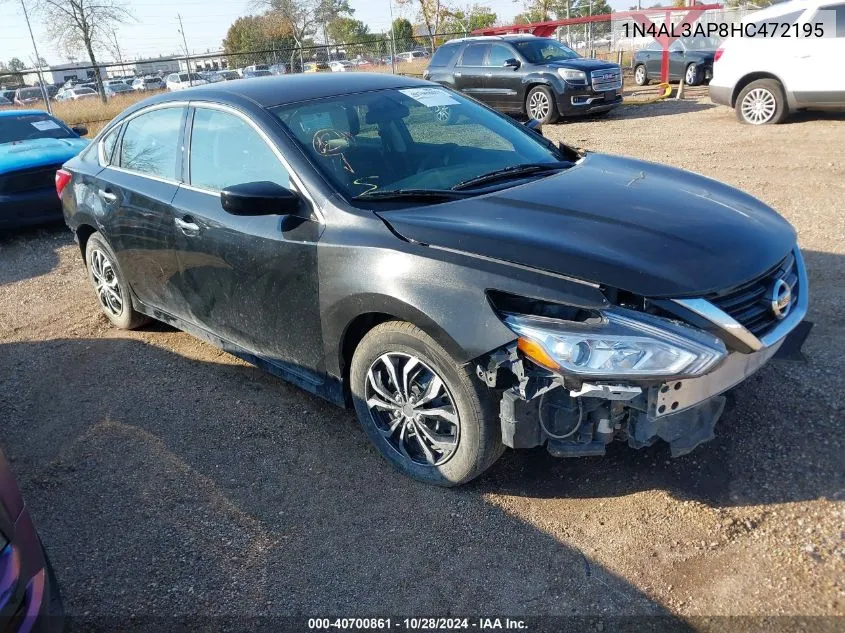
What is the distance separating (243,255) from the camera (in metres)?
3.66

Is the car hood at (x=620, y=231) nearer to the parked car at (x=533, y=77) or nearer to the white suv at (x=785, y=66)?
the white suv at (x=785, y=66)

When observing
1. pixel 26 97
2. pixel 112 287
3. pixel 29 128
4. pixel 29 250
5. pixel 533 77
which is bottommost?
pixel 29 250

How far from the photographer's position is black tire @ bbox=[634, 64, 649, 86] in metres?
20.1

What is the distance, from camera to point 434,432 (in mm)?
3170

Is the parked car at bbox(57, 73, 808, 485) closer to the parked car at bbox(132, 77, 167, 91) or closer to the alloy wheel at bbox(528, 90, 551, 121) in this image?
the alloy wheel at bbox(528, 90, 551, 121)

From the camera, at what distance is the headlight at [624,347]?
8.23ft

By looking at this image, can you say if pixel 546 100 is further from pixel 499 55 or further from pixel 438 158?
pixel 438 158

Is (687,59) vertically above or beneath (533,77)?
beneath

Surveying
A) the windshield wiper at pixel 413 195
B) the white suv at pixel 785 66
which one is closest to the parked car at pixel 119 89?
the white suv at pixel 785 66

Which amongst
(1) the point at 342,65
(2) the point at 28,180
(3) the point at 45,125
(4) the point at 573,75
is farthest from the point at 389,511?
(1) the point at 342,65

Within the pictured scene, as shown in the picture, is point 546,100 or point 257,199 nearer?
point 257,199

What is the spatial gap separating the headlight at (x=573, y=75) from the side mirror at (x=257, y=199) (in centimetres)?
1186

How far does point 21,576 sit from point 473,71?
14411 millimetres

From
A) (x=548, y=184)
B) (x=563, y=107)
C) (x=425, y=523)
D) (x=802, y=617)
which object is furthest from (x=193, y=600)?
(x=563, y=107)
